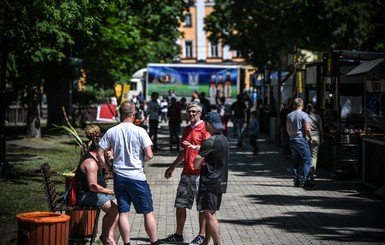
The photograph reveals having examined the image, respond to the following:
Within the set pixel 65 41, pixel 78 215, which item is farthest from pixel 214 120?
pixel 65 41

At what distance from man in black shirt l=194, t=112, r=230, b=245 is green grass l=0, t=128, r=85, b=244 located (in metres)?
2.52

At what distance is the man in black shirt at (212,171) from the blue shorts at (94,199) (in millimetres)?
1164

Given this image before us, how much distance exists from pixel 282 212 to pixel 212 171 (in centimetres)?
394

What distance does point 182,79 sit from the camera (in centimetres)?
5081

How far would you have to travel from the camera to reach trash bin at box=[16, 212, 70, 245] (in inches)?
311

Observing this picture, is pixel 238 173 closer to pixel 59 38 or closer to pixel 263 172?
pixel 263 172

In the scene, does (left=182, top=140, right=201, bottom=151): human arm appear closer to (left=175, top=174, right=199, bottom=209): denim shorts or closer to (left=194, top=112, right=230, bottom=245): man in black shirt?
(left=175, top=174, right=199, bottom=209): denim shorts

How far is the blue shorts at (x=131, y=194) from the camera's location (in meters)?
9.23

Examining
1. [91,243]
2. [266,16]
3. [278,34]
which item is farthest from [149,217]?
[266,16]

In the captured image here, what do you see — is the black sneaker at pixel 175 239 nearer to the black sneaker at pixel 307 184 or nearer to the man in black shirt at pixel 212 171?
the man in black shirt at pixel 212 171

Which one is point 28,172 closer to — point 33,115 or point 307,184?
point 307,184

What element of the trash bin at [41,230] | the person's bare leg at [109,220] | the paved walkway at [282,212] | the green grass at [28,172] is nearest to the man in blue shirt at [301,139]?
the paved walkway at [282,212]

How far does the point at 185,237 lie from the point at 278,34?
28.2 metres

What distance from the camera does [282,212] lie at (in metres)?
13.1
